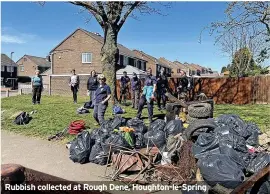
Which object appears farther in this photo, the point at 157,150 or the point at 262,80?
the point at 262,80

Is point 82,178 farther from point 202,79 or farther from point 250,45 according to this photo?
point 250,45

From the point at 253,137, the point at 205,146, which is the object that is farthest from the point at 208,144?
the point at 253,137

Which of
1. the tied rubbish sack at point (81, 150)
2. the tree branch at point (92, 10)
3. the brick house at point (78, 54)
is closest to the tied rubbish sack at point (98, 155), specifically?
the tied rubbish sack at point (81, 150)

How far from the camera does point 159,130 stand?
7.09 metres

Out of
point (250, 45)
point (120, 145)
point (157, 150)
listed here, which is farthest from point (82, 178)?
point (250, 45)

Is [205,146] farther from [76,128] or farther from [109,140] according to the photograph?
[76,128]

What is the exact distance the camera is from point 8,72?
60906mm

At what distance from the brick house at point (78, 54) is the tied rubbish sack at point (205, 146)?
31020 mm

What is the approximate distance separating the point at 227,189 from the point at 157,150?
6.74ft

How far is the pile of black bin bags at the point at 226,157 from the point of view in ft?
14.7

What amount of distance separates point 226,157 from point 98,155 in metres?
2.77

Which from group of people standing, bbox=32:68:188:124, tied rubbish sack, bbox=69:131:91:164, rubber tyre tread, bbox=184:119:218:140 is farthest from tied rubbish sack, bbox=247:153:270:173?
group of people standing, bbox=32:68:188:124

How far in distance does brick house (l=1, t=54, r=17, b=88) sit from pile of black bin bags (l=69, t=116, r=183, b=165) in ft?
181

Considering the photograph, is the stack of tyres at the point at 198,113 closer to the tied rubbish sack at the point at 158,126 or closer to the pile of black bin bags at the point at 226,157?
the tied rubbish sack at the point at 158,126
